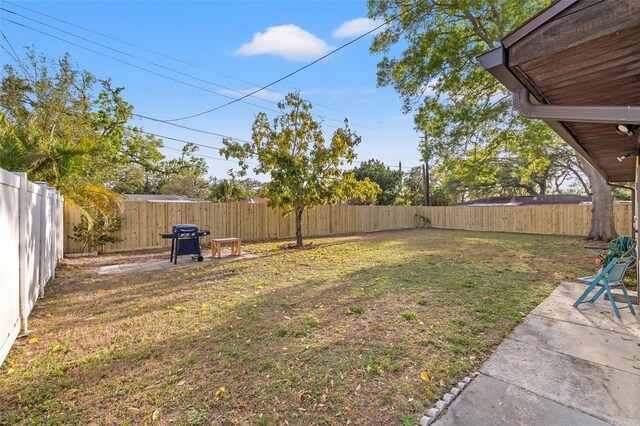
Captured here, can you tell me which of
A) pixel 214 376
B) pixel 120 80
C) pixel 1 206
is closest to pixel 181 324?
pixel 214 376

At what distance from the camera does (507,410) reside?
1.88 metres

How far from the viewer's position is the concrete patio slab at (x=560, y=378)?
183 cm

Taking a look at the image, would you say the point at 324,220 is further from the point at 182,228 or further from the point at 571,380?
the point at 571,380

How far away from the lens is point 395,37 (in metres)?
10.5

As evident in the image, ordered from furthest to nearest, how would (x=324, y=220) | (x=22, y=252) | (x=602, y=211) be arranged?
(x=324, y=220), (x=602, y=211), (x=22, y=252)

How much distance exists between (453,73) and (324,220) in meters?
7.89

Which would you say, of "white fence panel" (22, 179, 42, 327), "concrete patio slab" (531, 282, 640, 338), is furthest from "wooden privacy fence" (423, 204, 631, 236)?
"white fence panel" (22, 179, 42, 327)

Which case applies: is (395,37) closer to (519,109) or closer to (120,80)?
(519,109)

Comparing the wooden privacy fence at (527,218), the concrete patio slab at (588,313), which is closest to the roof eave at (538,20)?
the concrete patio slab at (588,313)

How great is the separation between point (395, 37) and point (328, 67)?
3.18 meters

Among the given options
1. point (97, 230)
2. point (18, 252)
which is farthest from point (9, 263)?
point (97, 230)

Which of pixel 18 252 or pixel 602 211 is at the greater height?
pixel 602 211

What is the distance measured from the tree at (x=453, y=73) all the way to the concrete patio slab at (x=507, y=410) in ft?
34.6

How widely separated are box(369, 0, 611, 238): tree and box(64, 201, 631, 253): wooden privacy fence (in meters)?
3.03
